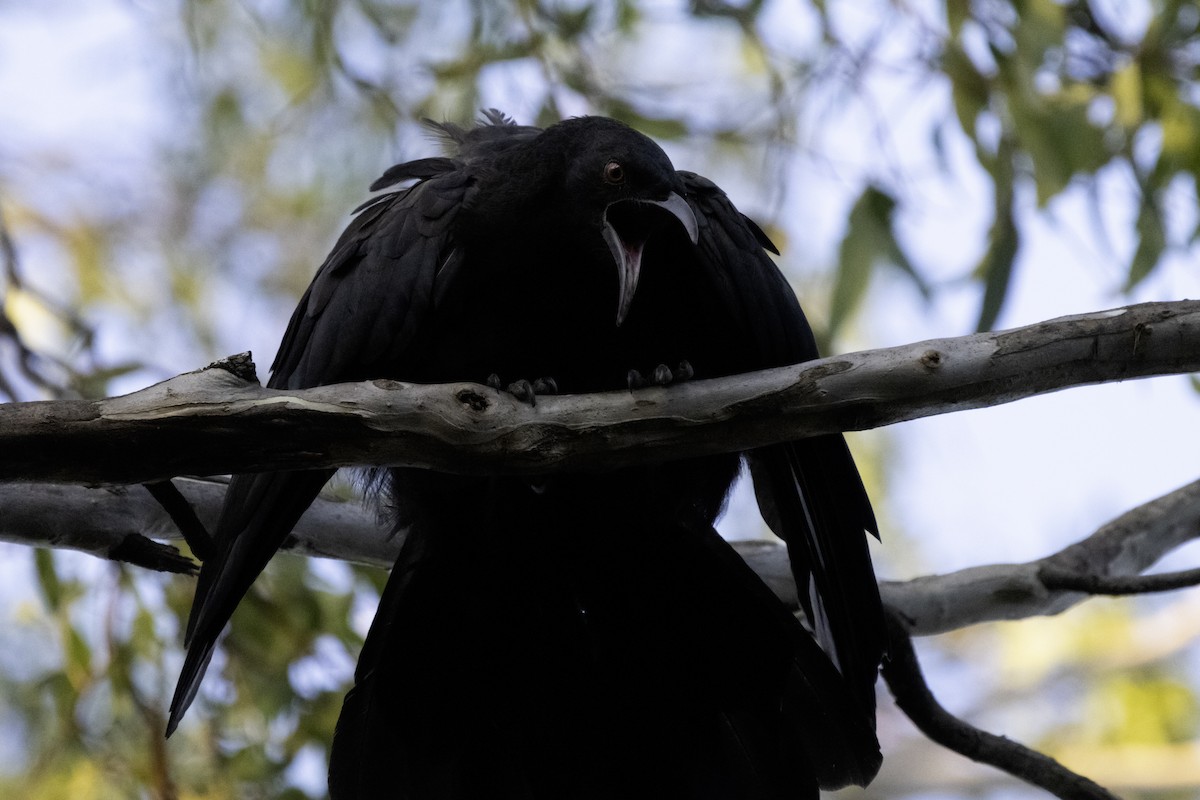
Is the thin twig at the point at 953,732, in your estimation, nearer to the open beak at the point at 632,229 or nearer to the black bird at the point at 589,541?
the black bird at the point at 589,541

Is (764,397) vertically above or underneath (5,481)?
above

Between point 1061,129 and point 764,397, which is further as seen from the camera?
point 1061,129

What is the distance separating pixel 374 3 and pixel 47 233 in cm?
248

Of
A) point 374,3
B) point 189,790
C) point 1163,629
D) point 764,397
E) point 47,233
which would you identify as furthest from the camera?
point 1163,629

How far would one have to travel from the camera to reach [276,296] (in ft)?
23.0

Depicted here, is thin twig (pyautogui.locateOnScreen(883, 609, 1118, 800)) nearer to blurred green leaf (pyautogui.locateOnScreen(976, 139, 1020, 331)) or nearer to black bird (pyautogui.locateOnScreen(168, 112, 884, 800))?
black bird (pyautogui.locateOnScreen(168, 112, 884, 800))

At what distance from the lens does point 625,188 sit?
2.99 meters

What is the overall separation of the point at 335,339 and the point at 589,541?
2.60 ft

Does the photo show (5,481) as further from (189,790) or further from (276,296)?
(276,296)

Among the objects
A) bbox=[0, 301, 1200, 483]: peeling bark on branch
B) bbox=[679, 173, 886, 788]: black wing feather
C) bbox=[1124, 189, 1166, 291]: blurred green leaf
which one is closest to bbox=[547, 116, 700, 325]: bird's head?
bbox=[679, 173, 886, 788]: black wing feather

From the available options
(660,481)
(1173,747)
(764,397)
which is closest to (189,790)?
(660,481)

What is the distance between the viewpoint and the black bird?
2.90 m

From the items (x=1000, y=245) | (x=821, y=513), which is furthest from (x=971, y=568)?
(x=1000, y=245)

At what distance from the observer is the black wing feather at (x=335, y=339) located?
2.66 m
